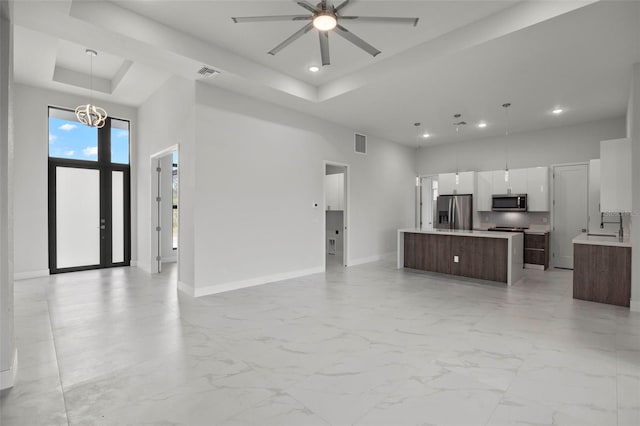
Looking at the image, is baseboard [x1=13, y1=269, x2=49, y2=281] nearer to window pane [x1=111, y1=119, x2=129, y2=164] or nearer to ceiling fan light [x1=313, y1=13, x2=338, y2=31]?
window pane [x1=111, y1=119, x2=129, y2=164]

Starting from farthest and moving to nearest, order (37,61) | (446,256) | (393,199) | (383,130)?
(393,199)
(383,130)
(446,256)
(37,61)

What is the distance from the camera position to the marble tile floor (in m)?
2.01

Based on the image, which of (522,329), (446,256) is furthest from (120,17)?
(446,256)

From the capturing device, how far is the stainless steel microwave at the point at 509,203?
727cm

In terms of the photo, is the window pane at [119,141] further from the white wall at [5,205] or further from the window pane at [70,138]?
the white wall at [5,205]

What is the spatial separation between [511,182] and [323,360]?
6888 mm

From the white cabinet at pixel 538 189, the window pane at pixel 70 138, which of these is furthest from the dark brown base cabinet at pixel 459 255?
the window pane at pixel 70 138

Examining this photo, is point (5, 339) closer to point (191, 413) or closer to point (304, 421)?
point (191, 413)

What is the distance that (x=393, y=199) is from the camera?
8.69 metres

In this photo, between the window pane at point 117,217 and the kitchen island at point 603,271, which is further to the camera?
the window pane at point 117,217

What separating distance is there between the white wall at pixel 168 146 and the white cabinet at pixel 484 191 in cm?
671

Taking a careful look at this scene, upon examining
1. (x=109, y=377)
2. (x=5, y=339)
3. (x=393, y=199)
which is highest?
(x=393, y=199)

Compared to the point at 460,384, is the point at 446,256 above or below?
above

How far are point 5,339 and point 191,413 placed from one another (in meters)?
1.47
